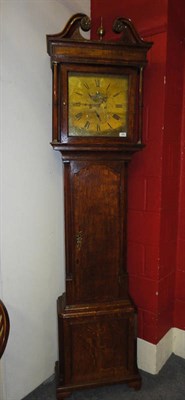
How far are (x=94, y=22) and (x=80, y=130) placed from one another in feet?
2.73

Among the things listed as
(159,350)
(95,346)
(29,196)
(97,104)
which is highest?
(97,104)

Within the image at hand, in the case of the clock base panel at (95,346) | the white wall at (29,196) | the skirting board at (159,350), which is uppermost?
the white wall at (29,196)

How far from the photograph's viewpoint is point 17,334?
58.7 inches

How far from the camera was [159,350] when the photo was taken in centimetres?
175

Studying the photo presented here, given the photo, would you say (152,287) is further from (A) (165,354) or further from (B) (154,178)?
(B) (154,178)

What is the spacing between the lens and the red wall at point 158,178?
152 centimetres

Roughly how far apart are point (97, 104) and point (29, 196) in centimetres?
58

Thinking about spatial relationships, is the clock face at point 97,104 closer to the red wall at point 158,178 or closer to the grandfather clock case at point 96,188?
the grandfather clock case at point 96,188

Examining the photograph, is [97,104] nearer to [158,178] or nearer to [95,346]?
[158,178]

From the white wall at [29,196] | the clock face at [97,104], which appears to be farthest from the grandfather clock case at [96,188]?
the white wall at [29,196]

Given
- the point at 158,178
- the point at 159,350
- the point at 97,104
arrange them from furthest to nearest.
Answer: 1. the point at 159,350
2. the point at 158,178
3. the point at 97,104

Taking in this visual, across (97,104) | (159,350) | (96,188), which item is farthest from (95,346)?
(97,104)

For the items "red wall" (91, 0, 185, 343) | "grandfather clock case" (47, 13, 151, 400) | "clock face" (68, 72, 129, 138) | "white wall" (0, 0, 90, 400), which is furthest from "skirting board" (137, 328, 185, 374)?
"clock face" (68, 72, 129, 138)

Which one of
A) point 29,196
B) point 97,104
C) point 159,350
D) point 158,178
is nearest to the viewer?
point 97,104
